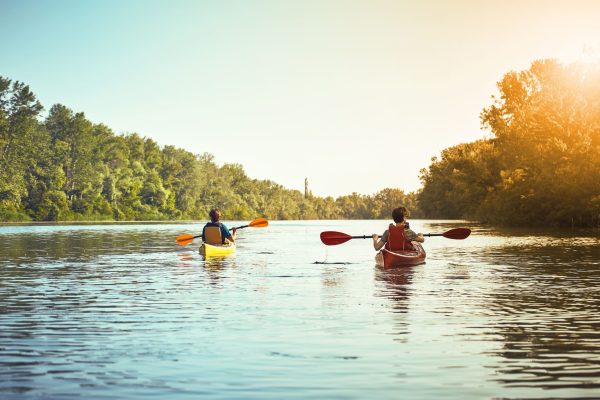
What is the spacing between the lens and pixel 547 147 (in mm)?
63375

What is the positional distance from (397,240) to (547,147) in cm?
4411

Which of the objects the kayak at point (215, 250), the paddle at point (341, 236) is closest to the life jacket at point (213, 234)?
the kayak at point (215, 250)

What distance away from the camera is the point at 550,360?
30.3 ft

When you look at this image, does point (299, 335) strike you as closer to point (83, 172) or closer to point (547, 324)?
point (547, 324)

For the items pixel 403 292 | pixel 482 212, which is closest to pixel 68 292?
pixel 403 292

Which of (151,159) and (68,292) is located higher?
(151,159)

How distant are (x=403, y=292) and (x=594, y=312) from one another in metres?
4.40

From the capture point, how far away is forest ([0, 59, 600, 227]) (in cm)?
6181

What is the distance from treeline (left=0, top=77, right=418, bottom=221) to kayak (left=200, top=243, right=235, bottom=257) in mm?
80428

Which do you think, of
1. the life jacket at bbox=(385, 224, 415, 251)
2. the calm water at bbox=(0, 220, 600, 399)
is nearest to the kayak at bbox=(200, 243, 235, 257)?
the calm water at bbox=(0, 220, 600, 399)

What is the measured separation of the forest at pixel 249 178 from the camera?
6181 centimetres

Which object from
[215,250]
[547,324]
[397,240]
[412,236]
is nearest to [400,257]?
[397,240]

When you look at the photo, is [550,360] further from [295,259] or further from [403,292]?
[295,259]

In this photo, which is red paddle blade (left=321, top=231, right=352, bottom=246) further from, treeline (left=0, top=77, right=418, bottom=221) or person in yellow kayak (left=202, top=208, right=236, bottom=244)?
treeline (left=0, top=77, right=418, bottom=221)
